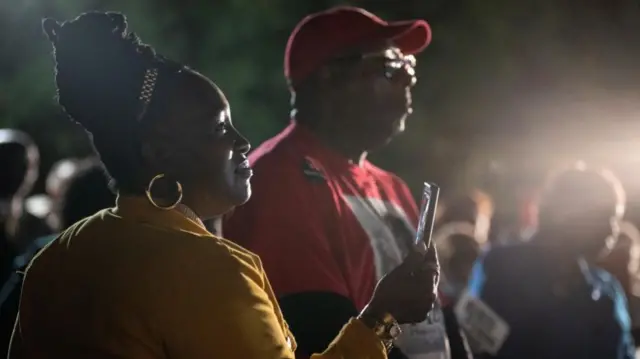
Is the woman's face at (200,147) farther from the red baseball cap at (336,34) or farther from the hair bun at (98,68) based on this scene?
the red baseball cap at (336,34)

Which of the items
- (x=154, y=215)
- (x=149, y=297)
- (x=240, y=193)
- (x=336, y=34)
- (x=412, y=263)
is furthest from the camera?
(x=336, y=34)

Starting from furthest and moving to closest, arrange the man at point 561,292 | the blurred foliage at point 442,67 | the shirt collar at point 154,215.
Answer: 1. the blurred foliage at point 442,67
2. the man at point 561,292
3. the shirt collar at point 154,215

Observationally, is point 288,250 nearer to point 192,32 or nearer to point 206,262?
point 206,262

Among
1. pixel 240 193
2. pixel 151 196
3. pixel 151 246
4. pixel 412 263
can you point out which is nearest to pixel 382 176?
pixel 412 263

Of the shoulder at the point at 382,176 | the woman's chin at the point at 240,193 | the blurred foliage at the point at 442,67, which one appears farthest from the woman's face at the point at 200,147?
the blurred foliage at the point at 442,67

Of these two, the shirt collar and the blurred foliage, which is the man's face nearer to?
the shirt collar

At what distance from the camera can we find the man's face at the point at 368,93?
2.26 metres

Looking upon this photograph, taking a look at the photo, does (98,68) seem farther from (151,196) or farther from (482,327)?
(482,327)

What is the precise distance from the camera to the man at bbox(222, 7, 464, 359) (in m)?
1.97

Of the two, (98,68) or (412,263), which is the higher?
(98,68)

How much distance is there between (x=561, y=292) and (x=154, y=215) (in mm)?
2072

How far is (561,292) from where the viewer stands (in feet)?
10.5

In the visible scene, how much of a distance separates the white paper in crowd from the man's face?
1111 mm

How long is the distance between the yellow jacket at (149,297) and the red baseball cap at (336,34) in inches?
36.5
